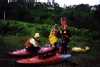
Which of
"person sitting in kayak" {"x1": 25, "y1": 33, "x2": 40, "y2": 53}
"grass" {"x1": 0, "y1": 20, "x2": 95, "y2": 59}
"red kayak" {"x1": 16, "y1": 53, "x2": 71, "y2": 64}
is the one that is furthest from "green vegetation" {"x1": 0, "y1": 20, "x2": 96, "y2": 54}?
"red kayak" {"x1": 16, "y1": 53, "x2": 71, "y2": 64}

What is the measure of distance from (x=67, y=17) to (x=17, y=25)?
996 mm

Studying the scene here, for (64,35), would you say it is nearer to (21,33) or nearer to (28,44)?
(28,44)

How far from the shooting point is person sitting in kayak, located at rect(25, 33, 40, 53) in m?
8.16

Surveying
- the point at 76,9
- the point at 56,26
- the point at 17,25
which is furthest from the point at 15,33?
the point at 76,9

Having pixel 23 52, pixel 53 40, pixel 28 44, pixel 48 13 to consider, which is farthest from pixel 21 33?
pixel 48 13

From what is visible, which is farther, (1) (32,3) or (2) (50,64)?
(1) (32,3)

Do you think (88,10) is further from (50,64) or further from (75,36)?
(50,64)

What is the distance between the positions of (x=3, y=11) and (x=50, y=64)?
1463 mm

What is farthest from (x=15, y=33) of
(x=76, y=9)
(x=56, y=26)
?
(x=76, y=9)

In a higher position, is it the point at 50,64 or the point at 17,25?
the point at 17,25

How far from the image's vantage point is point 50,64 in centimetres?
805

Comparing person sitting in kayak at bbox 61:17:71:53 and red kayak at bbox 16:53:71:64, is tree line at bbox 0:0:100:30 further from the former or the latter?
red kayak at bbox 16:53:71:64

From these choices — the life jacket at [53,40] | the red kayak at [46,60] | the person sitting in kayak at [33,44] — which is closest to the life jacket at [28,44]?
the person sitting in kayak at [33,44]

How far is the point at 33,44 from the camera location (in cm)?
818
